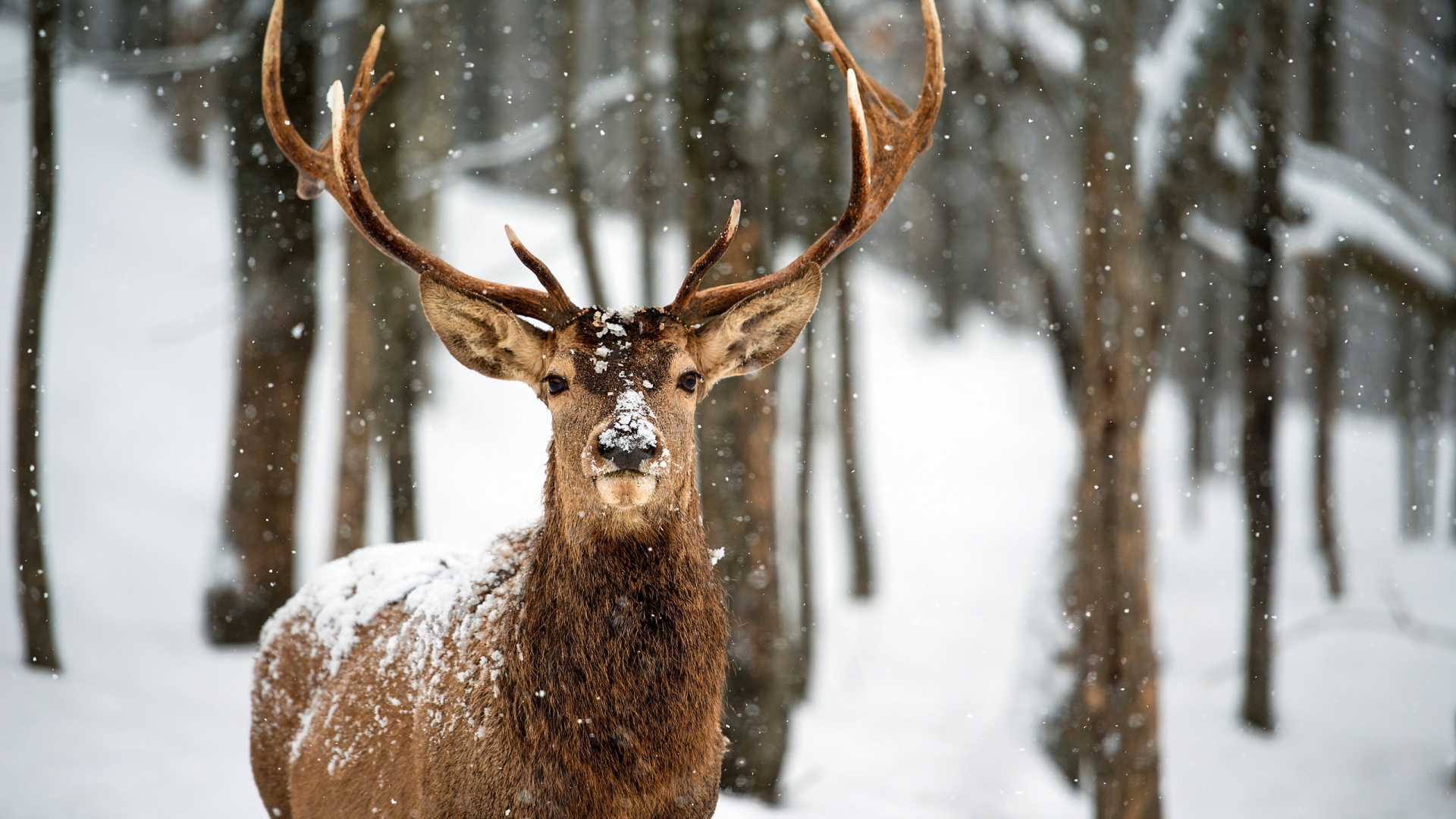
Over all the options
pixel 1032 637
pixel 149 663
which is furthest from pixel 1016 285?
pixel 149 663

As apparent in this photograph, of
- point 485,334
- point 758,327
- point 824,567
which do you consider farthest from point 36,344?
point 824,567

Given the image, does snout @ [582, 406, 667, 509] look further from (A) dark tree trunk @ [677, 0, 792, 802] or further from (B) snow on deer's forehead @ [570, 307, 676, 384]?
(A) dark tree trunk @ [677, 0, 792, 802]

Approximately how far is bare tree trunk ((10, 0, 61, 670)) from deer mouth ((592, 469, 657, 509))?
22.3ft

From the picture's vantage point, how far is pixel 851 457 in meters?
12.5

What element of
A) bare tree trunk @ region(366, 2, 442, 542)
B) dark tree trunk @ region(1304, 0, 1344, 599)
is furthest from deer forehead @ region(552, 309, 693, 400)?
dark tree trunk @ region(1304, 0, 1344, 599)

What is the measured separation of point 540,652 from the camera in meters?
3.44

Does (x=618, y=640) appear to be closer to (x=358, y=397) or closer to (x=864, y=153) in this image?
(x=864, y=153)

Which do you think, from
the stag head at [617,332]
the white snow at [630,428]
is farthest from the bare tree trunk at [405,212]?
the white snow at [630,428]

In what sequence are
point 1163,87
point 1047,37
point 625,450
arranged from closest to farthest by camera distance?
point 625,450 < point 1163,87 < point 1047,37

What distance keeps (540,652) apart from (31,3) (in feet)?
25.1

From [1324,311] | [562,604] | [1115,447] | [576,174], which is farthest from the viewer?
[1324,311]

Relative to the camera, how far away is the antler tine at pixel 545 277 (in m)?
3.75

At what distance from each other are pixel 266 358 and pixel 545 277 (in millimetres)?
6103

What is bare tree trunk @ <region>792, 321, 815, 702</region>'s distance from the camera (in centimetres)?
975
